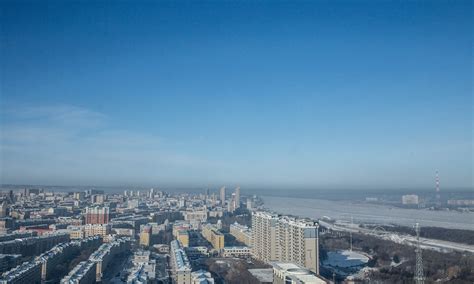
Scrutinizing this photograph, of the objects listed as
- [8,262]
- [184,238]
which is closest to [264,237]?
[184,238]

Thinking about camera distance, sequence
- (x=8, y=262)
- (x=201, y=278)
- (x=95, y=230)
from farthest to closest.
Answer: (x=95, y=230)
(x=8, y=262)
(x=201, y=278)

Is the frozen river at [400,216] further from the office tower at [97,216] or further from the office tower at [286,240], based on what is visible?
the office tower at [97,216]

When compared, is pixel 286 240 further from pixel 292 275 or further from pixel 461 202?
pixel 461 202

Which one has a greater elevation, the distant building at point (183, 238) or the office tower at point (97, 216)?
the office tower at point (97, 216)

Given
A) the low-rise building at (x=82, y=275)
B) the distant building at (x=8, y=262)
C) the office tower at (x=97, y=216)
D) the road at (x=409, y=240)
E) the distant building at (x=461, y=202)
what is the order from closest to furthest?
the low-rise building at (x=82, y=275)
the distant building at (x=8, y=262)
the road at (x=409, y=240)
the office tower at (x=97, y=216)
the distant building at (x=461, y=202)

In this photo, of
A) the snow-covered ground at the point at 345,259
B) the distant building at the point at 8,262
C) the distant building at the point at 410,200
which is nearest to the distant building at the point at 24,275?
the distant building at the point at 8,262

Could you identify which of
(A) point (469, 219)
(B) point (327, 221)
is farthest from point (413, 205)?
(B) point (327, 221)

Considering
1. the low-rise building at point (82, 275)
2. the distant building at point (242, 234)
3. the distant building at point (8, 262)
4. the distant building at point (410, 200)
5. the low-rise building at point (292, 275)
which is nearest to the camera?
the low-rise building at point (292, 275)

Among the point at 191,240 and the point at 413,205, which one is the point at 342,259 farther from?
the point at 413,205
